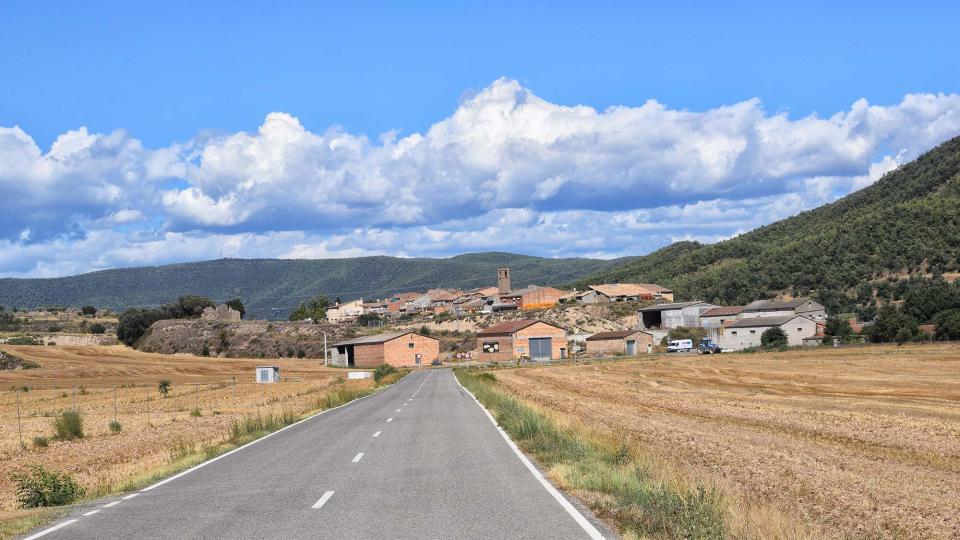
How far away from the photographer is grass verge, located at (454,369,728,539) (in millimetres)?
11227

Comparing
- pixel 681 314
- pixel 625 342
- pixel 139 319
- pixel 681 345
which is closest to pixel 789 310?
pixel 681 345

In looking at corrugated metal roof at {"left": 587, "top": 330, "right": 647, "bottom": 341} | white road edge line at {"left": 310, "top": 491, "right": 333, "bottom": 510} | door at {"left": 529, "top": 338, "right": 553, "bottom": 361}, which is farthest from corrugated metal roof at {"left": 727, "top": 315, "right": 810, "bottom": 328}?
white road edge line at {"left": 310, "top": 491, "right": 333, "bottom": 510}

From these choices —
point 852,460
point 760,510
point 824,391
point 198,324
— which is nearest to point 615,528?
point 760,510

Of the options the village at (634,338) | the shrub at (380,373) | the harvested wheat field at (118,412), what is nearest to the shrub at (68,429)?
the harvested wheat field at (118,412)

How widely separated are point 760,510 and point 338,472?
846 centimetres

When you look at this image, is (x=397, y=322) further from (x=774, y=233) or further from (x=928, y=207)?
(x=928, y=207)

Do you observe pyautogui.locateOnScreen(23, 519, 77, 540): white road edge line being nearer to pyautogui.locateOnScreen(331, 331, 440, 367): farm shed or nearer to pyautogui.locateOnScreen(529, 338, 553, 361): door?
pyautogui.locateOnScreen(331, 331, 440, 367): farm shed

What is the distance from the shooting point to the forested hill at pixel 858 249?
121 meters

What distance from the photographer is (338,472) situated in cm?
1822

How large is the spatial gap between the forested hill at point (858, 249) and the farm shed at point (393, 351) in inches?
Answer: 1887

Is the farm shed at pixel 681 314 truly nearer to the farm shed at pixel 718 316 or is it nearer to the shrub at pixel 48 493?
the farm shed at pixel 718 316

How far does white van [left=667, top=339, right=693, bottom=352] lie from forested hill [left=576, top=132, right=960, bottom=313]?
21.4m

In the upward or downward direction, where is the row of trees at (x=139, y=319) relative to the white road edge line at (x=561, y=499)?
upward

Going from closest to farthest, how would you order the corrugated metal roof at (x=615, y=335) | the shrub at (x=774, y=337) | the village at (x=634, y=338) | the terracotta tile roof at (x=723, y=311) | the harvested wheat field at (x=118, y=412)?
the harvested wheat field at (x=118, y=412)
the shrub at (x=774, y=337)
the village at (x=634, y=338)
the corrugated metal roof at (x=615, y=335)
the terracotta tile roof at (x=723, y=311)
